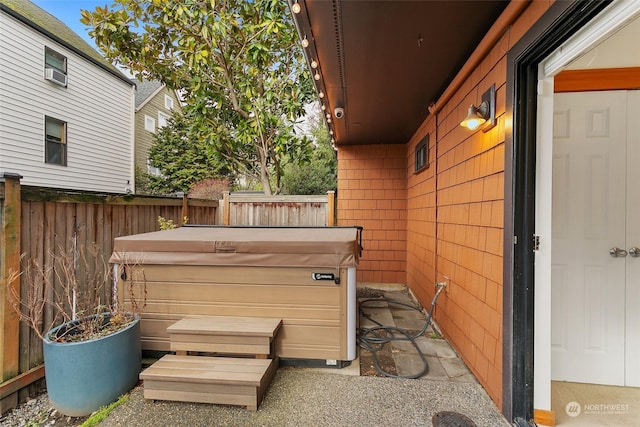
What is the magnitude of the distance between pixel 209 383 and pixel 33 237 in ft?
5.61

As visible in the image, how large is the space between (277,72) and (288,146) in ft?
4.94

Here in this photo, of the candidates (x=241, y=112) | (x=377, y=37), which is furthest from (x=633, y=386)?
(x=241, y=112)

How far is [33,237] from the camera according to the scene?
2043 millimetres

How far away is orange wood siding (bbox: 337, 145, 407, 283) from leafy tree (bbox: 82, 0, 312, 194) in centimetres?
120

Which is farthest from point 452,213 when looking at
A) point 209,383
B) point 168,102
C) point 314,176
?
point 168,102

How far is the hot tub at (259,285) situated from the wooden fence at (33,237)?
412 millimetres

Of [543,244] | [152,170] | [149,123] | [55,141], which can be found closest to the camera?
[543,244]

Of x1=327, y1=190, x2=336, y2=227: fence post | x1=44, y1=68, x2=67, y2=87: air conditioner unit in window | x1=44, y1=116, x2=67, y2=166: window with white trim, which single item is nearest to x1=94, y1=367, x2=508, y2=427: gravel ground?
x1=327, y1=190, x2=336, y2=227: fence post

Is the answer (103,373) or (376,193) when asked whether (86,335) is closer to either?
(103,373)

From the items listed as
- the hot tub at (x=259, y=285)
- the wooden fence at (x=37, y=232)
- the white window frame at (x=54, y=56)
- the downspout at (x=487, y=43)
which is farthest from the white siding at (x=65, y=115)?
the downspout at (x=487, y=43)

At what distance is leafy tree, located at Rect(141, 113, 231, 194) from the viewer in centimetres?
1127

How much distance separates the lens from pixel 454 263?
8.86 feet

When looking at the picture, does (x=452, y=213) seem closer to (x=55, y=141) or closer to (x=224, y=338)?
(x=224, y=338)

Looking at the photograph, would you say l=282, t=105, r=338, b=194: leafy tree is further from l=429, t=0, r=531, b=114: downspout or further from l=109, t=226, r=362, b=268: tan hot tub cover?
l=109, t=226, r=362, b=268: tan hot tub cover
